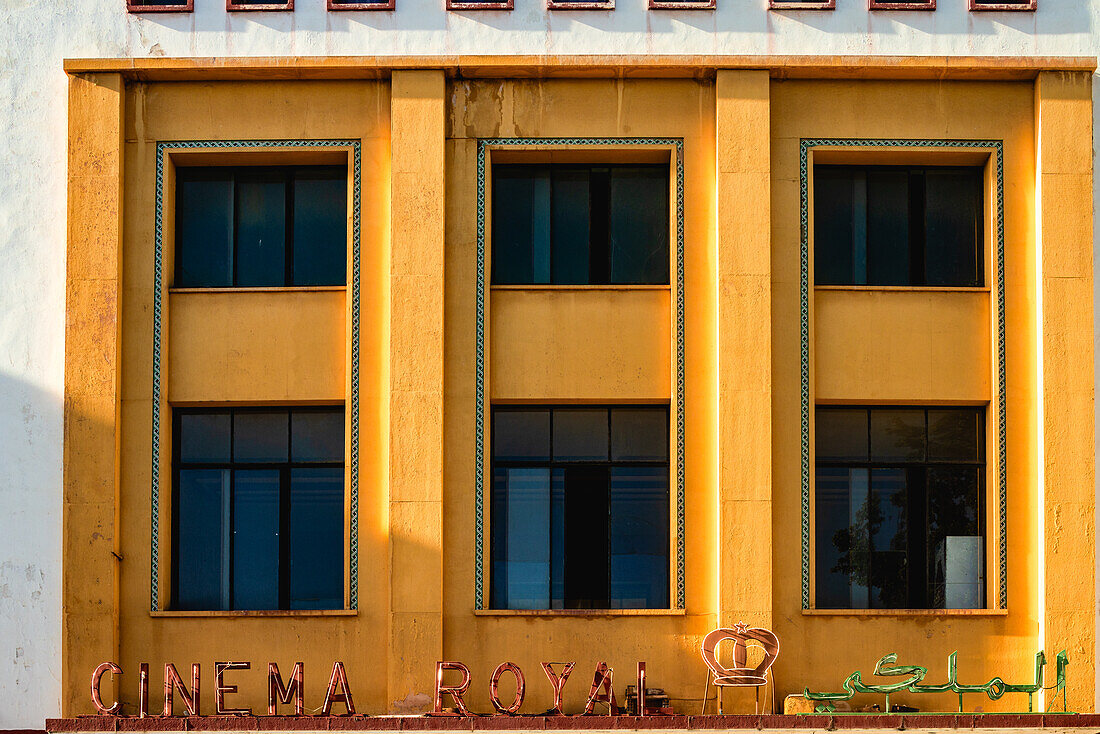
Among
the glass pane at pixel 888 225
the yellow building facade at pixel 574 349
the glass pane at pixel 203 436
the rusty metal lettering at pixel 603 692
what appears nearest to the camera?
the rusty metal lettering at pixel 603 692

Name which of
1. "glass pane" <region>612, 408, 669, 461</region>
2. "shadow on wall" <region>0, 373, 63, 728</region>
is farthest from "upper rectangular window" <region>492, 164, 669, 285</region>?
"shadow on wall" <region>0, 373, 63, 728</region>

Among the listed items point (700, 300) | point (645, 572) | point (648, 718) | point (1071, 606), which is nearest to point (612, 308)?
point (700, 300)

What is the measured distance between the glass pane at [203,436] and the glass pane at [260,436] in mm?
184

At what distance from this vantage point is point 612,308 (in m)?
23.3

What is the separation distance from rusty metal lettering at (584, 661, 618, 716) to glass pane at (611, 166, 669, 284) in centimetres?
610

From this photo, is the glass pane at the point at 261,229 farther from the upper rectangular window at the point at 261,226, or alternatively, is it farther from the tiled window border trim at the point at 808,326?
the tiled window border trim at the point at 808,326

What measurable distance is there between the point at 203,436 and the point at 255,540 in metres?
1.82

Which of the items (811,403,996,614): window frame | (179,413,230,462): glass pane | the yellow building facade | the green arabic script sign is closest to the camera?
the green arabic script sign

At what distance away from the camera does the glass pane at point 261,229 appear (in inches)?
938

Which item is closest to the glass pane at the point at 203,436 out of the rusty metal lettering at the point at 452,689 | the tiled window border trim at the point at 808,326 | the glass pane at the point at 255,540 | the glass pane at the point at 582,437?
the glass pane at the point at 255,540

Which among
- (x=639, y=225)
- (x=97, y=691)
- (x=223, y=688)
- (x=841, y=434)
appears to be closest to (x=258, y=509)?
(x=223, y=688)

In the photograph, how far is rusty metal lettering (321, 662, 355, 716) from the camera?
68.6 feet

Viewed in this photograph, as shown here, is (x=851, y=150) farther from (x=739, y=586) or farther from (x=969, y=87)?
(x=739, y=586)

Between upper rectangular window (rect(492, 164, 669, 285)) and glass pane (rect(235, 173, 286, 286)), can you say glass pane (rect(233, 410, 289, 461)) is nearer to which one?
glass pane (rect(235, 173, 286, 286))
